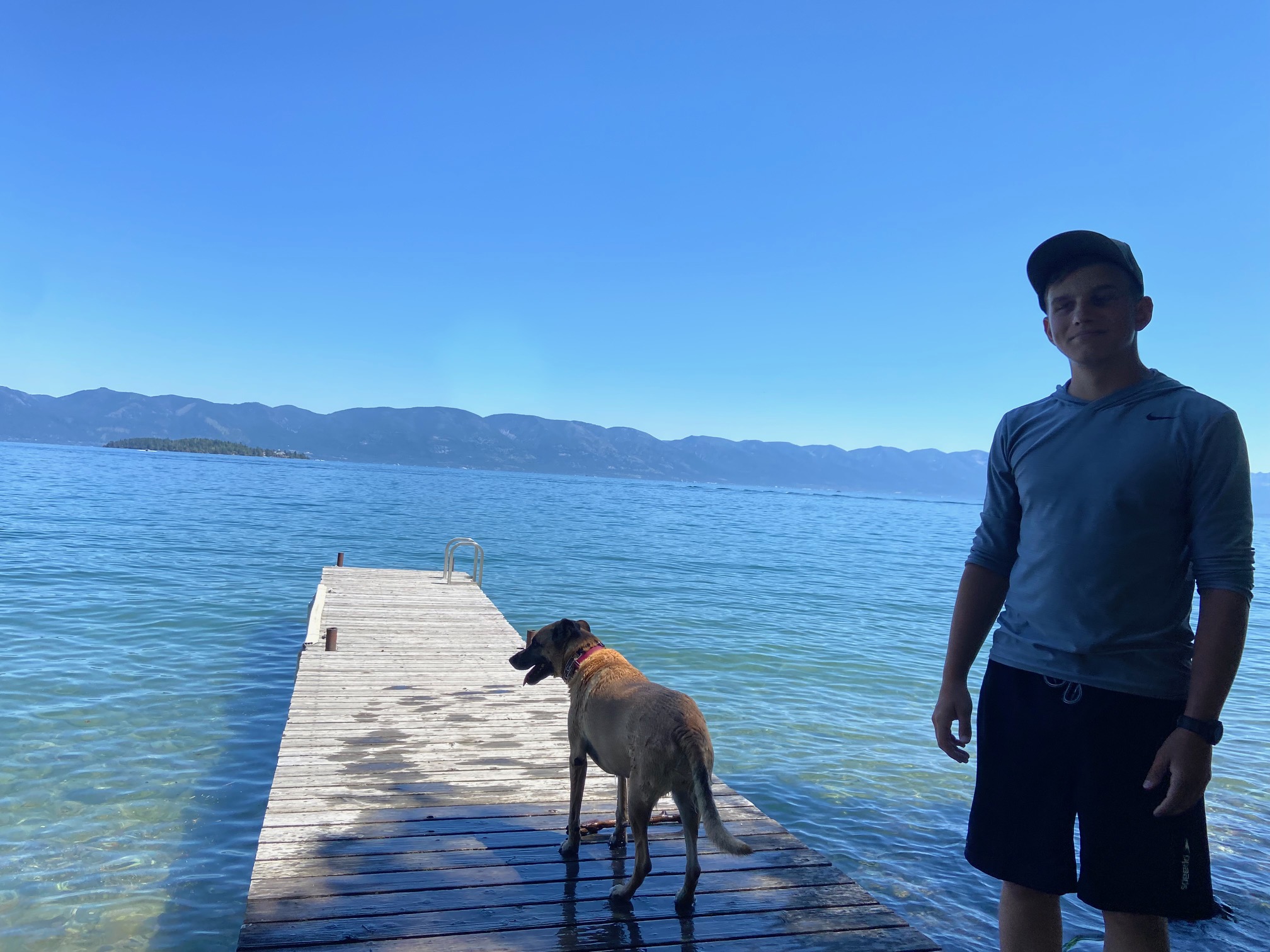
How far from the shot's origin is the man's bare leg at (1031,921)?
2.67m

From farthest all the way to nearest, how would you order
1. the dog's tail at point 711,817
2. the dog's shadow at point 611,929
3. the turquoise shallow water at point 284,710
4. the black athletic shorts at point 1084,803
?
the turquoise shallow water at point 284,710
the dog's shadow at point 611,929
the dog's tail at point 711,817
the black athletic shorts at point 1084,803

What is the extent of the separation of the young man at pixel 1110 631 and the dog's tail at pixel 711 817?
3.52ft

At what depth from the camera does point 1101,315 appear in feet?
8.48

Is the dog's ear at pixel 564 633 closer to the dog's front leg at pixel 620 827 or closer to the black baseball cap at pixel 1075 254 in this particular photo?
the dog's front leg at pixel 620 827

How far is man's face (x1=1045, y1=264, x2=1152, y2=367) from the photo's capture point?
2580 mm

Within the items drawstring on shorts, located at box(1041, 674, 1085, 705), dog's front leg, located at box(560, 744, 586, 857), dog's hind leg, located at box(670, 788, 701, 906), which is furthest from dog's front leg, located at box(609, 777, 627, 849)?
drawstring on shorts, located at box(1041, 674, 1085, 705)

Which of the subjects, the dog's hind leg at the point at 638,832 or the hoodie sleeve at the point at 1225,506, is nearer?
the hoodie sleeve at the point at 1225,506

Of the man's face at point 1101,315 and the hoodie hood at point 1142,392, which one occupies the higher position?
the man's face at point 1101,315

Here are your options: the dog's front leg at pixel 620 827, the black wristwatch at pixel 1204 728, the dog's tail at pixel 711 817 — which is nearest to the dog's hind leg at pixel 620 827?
the dog's front leg at pixel 620 827

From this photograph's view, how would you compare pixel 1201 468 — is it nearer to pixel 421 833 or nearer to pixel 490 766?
pixel 421 833

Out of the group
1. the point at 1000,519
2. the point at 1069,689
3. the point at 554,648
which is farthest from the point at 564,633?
the point at 1069,689

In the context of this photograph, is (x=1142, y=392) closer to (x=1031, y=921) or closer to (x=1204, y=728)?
(x=1204, y=728)

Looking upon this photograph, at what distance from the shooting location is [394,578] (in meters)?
18.5

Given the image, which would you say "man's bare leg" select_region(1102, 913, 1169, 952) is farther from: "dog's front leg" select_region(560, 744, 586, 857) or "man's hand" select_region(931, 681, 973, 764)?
"dog's front leg" select_region(560, 744, 586, 857)
